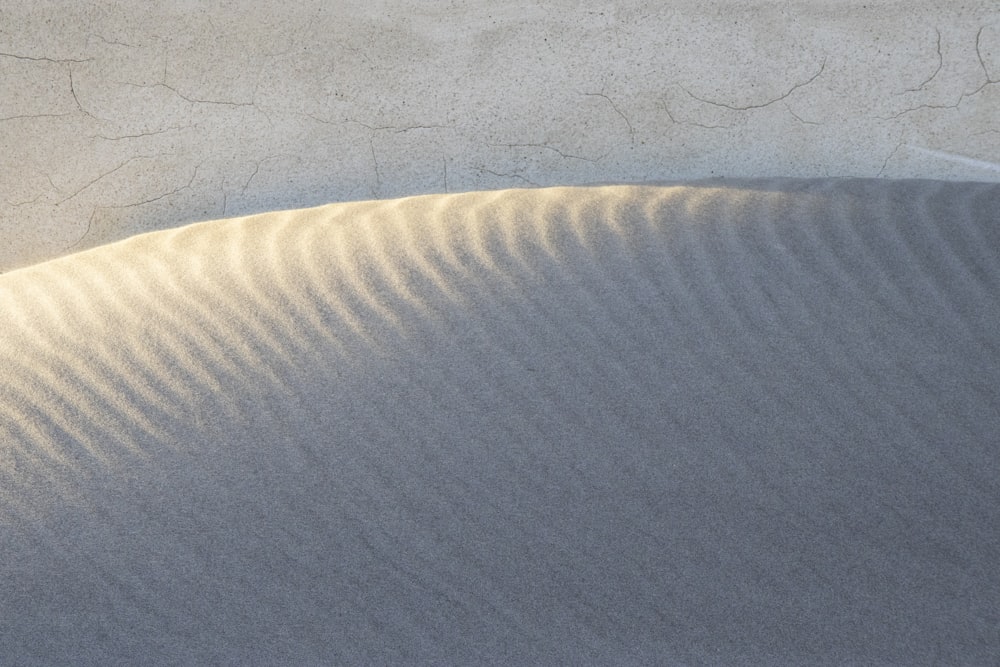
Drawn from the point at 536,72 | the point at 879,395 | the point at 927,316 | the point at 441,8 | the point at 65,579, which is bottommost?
the point at 65,579

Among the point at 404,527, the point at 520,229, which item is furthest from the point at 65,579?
the point at 520,229

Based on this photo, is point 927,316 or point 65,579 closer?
point 65,579

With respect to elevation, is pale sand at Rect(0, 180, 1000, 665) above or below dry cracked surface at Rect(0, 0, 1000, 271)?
below

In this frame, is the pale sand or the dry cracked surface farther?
the dry cracked surface

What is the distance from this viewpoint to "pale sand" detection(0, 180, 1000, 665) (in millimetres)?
1717

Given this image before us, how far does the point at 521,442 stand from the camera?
197 cm

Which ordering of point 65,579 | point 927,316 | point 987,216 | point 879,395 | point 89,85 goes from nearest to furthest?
1. point 65,579
2. point 879,395
3. point 927,316
4. point 987,216
5. point 89,85

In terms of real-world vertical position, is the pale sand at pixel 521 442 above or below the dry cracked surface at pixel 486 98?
below

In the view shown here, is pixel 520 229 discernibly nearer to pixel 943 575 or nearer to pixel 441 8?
pixel 441 8

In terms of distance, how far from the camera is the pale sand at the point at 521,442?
5.63 feet

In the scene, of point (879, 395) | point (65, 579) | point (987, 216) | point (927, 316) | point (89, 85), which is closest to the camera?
point (65, 579)

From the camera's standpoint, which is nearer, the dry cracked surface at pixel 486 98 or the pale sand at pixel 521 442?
the pale sand at pixel 521 442

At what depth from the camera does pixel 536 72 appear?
3.07 meters

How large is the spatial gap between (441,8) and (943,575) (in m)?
2.27
